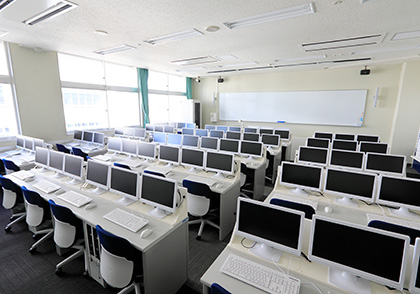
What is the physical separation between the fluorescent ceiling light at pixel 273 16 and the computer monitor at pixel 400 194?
93.3 inches

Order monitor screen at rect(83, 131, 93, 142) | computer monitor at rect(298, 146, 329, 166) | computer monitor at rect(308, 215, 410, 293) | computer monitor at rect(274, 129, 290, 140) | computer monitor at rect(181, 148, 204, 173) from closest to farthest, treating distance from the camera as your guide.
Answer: computer monitor at rect(308, 215, 410, 293) → computer monitor at rect(181, 148, 204, 173) → computer monitor at rect(298, 146, 329, 166) → monitor screen at rect(83, 131, 93, 142) → computer monitor at rect(274, 129, 290, 140)

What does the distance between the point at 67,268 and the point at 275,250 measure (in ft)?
8.06

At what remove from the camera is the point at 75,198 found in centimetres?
260

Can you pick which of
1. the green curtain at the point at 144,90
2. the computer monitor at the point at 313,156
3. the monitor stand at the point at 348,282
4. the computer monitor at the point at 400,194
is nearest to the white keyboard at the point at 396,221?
the computer monitor at the point at 400,194

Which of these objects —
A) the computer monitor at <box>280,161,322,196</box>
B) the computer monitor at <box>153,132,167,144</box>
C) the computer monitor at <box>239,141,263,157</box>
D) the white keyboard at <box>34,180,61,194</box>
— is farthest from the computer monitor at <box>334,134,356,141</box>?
the white keyboard at <box>34,180,61,194</box>

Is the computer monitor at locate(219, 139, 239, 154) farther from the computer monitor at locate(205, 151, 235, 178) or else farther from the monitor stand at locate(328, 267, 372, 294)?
the monitor stand at locate(328, 267, 372, 294)

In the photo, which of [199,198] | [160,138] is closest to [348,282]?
[199,198]

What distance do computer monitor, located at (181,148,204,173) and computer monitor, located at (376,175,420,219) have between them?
2483mm

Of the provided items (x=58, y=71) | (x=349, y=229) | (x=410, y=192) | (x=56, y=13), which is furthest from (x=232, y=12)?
(x=58, y=71)

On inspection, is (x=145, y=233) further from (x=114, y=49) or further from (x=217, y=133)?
(x=114, y=49)

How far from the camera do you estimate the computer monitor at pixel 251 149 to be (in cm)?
434

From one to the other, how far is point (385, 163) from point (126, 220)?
153 inches

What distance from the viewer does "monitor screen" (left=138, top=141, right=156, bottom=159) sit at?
163 inches

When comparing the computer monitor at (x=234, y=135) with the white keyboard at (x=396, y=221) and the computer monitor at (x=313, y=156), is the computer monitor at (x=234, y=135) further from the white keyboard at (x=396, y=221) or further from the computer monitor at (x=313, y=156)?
the white keyboard at (x=396, y=221)
